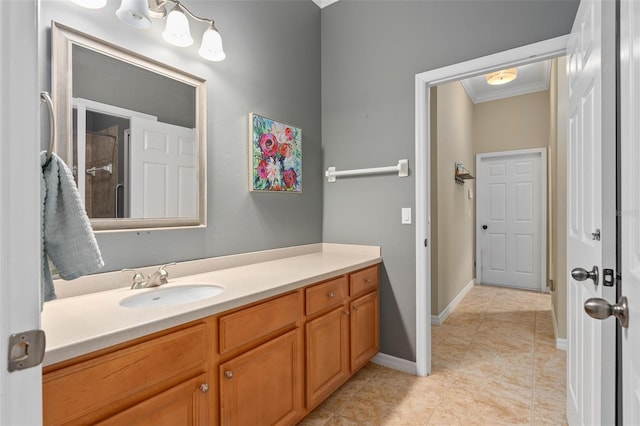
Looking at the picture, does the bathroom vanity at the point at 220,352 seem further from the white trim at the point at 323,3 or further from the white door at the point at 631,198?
the white trim at the point at 323,3

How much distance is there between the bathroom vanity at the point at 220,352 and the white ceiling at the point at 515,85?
142 inches

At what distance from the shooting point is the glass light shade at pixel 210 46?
1.78 meters

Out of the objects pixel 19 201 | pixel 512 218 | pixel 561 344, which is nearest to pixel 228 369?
pixel 19 201

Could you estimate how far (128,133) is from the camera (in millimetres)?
1573

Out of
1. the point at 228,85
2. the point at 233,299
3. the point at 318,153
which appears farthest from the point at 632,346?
the point at 318,153

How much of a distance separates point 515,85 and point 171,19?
15.3ft

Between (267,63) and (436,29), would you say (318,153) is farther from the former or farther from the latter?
(436,29)

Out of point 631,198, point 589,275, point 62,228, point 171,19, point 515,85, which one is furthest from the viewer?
point 515,85

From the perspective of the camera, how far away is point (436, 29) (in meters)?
2.26

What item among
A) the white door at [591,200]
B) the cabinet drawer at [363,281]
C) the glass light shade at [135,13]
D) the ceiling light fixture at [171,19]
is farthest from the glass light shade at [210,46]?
the white door at [591,200]

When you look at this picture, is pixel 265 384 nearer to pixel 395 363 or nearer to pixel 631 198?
pixel 395 363

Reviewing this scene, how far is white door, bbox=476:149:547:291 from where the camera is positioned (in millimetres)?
4656

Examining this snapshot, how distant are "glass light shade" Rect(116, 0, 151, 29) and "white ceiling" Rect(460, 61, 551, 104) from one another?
3755mm

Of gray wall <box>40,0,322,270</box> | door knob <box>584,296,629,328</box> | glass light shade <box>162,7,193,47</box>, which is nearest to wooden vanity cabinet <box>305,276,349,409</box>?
gray wall <box>40,0,322,270</box>
